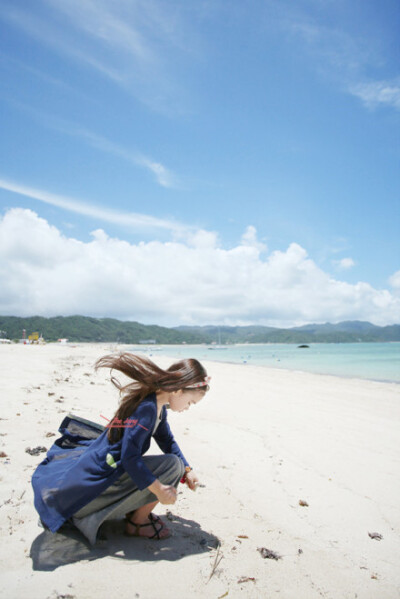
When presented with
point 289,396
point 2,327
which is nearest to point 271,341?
point 2,327

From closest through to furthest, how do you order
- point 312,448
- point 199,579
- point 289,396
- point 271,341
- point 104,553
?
1. point 199,579
2. point 104,553
3. point 312,448
4. point 289,396
5. point 271,341

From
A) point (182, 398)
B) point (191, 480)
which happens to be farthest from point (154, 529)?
point (182, 398)

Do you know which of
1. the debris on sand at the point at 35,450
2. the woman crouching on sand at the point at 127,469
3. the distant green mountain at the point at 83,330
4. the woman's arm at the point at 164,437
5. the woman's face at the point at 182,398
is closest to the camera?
the woman crouching on sand at the point at 127,469

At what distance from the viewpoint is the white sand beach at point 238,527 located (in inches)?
86.8

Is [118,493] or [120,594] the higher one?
[118,493]

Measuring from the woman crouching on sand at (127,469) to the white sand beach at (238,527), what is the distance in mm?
234

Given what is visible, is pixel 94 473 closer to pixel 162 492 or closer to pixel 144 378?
pixel 162 492

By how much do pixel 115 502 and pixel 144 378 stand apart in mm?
858

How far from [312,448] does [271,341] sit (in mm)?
197275

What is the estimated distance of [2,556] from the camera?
7.68 feet

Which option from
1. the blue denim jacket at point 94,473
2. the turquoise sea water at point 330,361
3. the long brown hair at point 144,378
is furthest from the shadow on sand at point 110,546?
the turquoise sea water at point 330,361

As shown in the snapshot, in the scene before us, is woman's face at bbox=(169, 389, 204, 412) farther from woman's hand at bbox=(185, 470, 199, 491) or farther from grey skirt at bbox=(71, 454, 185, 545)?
woman's hand at bbox=(185, 470, 199, 491)

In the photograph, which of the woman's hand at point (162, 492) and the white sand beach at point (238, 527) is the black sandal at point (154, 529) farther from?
the woman's hand at point (162, 492)

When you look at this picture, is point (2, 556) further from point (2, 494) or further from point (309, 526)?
point (309, 526)
